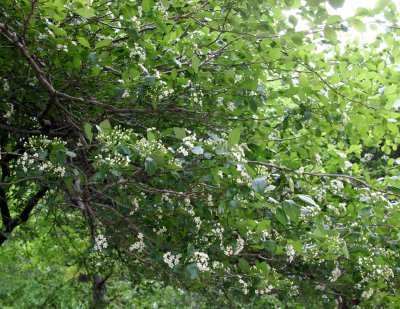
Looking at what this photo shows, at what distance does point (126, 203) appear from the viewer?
3.27m

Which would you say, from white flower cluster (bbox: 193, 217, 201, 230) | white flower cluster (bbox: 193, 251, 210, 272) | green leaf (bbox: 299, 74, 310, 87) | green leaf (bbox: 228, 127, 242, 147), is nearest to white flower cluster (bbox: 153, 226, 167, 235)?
white flower cluster (bbox: 193, 217, 201, 230)

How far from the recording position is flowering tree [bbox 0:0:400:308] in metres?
2.48

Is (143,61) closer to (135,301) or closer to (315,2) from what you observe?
(315,2)

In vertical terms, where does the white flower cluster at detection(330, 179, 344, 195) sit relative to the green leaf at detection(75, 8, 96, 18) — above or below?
below

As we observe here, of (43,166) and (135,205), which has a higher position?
(43,166)

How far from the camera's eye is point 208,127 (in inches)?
139

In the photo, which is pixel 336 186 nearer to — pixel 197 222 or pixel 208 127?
pixel 208 127

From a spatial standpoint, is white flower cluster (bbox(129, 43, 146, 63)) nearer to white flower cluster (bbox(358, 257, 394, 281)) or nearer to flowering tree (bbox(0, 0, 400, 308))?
flowering tree (bbox(0, 0, 400, 308))

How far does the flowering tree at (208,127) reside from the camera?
8.15ft

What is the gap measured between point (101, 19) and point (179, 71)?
601mm

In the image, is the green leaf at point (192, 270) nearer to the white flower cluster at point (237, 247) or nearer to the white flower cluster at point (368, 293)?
the white flower cluster at point (237, 247)

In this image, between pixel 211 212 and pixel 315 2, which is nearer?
pixel 315 2

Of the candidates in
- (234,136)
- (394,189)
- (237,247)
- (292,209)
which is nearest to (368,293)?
(394,189)

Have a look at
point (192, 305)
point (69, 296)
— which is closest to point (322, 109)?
point (69, 296)
